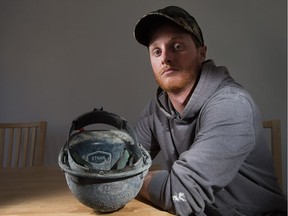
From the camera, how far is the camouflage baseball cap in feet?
2.94

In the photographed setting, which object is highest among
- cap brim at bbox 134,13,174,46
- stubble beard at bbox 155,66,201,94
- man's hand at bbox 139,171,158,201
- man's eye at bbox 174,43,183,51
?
cap brim at bbox 134,13,174,46

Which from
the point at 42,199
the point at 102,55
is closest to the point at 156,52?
the point at 42,199

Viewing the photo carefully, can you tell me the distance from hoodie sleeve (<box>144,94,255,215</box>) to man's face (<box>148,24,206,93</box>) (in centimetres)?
18

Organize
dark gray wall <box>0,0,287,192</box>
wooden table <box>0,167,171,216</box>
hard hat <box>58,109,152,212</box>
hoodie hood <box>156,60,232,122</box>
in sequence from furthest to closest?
dark gray wall <box>0,0,287,192</box> → hoodie hood <box>156,60,232,122</box> → wooden table <box>0,167,171,216</box> → hard hat <box>58,109,152,212</box>

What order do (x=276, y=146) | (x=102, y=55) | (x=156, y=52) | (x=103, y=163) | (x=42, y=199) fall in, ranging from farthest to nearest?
(x=102, y=55) → (x=276, y=146) → (x=156, y=52) → (x=42, y=199) → (x=103, y=163)

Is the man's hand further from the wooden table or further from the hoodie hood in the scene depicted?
the hoodie hood

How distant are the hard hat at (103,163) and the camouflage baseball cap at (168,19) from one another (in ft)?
1.26

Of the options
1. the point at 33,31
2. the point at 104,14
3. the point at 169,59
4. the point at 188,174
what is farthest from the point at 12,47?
the point at 188,174

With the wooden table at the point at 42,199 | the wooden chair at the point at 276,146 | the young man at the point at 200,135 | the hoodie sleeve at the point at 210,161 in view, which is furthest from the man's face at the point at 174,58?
the wooden chair at the point at 276,146

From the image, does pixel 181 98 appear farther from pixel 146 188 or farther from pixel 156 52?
pixel 146 188

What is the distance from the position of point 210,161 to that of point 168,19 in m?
0.49

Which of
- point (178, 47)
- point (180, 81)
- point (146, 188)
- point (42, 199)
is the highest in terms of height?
point (178, 47)

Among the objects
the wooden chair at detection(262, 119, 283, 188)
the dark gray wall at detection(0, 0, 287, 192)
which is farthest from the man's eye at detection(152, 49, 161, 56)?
the dark gray wall at detection(0, 0, 287, 192)

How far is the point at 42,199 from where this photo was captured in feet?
2.82
